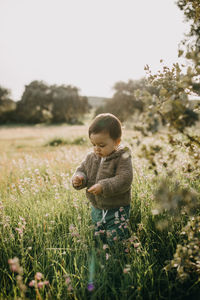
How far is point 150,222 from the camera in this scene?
2861mm

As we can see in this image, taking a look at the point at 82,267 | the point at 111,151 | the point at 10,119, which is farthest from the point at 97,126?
the point at 10,119

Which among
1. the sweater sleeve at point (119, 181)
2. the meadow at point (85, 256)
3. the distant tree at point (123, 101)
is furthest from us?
the distant tree at point (123, 101)

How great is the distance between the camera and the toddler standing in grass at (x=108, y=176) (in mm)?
2668

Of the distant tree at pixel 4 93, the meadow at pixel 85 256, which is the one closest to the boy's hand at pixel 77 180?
the meadow at pixel 85 256

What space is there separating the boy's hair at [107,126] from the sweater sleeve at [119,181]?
1.06 feet

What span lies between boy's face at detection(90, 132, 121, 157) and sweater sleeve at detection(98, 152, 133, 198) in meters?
0.20

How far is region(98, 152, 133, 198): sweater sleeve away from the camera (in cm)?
261

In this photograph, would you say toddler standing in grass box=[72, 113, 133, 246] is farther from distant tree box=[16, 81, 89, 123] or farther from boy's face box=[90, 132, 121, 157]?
distant tree box=[16, 81, 89, 123]

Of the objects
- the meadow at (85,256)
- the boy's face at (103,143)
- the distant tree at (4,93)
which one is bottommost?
the meadow at (85,256)

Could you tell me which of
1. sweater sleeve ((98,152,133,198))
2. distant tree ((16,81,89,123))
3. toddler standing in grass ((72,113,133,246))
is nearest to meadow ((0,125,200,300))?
toddler standing in grass ((72,113,133,246))

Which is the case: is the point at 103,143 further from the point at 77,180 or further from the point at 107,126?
the point at 77,180

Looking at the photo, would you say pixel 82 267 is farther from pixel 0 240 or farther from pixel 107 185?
pixel 0 240

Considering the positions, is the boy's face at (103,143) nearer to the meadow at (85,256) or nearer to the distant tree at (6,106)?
the meadow at (85,256)

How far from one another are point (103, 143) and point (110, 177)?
1.46 ft
